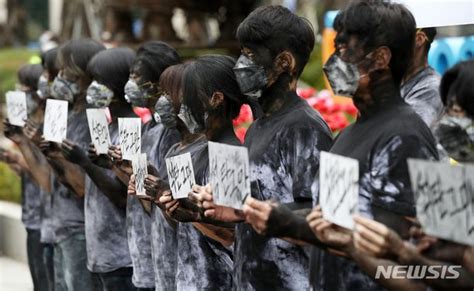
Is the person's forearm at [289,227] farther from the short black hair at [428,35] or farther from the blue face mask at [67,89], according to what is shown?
the blue face mask at [67,89]

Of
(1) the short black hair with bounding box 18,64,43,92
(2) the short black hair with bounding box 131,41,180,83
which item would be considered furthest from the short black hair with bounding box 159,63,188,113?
(1) the short black hair with bounding box 18,64,43,92

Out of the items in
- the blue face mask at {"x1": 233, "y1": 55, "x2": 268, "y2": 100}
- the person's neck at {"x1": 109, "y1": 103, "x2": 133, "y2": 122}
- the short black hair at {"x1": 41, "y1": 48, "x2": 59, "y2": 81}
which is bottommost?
the short black hair at {"x1": 41, "y1": 48, "x2": 59, "y2": 81}

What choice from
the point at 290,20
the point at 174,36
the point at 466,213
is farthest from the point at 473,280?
the point at 174,36

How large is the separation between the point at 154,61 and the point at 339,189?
278 centimetres

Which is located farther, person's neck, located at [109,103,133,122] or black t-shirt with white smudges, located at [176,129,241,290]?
person's neck, located at [109,103,133,122]

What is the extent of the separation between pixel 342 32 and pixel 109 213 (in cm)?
288

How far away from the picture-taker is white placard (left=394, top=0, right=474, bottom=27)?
21.4 ft

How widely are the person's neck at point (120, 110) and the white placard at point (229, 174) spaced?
2367 mm

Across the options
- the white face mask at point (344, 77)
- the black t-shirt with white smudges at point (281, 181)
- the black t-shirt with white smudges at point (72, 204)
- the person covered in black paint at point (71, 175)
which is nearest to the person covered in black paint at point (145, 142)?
the person covered in black paint at point (71, 175)

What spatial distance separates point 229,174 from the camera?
458 centimetres

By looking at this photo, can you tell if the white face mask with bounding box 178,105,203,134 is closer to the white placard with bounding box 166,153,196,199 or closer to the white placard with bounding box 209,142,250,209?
the white placard with bounding box 166,153,196,199

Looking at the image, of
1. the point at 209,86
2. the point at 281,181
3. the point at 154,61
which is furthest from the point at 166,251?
the point at 281,181

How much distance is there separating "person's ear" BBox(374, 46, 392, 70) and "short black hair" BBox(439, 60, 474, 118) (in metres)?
0.34

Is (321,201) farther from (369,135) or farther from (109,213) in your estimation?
(109,213)
